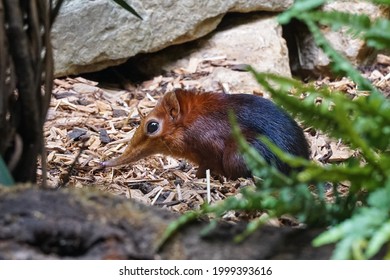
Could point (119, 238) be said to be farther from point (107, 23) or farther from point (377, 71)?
point (377, 71)

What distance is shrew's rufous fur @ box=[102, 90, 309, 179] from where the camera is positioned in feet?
13.9

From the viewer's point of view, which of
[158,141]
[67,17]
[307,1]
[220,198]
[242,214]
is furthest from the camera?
[67,17]

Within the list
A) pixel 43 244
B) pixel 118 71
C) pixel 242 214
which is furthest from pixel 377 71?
pixel 43 244

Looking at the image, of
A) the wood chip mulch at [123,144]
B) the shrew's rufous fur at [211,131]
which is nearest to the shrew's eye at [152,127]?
the shrew's rufous fur at [211,131]

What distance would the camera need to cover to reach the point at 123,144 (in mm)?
4918

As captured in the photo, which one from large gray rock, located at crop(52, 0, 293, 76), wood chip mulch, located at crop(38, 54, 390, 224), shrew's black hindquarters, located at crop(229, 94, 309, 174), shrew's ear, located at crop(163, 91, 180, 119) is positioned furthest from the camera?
large gray rock, located at crop(52, 0, 293, 76)

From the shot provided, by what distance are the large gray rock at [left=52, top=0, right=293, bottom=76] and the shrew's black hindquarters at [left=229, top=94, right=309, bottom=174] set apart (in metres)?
1.74

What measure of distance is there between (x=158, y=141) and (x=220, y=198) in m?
0.94

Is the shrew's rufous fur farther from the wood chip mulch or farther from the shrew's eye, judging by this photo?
the wood chip mulch

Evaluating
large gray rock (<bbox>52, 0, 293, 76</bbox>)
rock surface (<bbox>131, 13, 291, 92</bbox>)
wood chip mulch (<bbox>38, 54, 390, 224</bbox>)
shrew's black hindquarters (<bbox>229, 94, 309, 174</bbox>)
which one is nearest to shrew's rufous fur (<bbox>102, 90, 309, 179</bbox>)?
shrew's black hindquarters (<bbox>229, 94, 309, 174</bbox>)

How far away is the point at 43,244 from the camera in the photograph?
2002 millimetres

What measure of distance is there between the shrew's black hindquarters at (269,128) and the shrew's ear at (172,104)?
40 cm

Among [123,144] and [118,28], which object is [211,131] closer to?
[123,144]

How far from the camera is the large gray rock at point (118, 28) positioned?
573 cm
